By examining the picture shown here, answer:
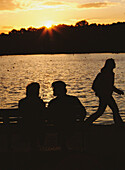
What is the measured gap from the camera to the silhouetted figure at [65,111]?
6746 millimetres

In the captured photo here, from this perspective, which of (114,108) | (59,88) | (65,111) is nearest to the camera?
(59,88)

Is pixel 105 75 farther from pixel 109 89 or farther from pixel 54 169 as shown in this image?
pixel 54 169

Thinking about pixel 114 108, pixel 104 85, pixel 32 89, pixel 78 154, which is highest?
pixel 32 89

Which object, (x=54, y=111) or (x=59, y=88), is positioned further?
(x=54, y=111)

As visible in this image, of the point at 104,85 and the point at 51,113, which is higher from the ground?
the point at 104,85

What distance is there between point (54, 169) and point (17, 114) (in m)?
1.72

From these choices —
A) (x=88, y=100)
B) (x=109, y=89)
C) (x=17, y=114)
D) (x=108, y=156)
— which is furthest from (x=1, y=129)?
(x=88, y=100)

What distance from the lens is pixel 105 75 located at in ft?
27.3

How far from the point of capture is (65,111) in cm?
Result: 682

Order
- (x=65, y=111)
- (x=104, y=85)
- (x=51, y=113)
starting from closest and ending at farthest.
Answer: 1. (x=65, y=111)
2. (x=51, y=113)
3. (x=104, y=85)

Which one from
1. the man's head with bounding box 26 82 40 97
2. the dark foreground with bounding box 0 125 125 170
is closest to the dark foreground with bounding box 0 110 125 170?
the dark foreground with bounding box 0 125 125 170

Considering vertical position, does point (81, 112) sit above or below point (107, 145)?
above

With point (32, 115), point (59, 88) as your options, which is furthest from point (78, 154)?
point (59, 88)

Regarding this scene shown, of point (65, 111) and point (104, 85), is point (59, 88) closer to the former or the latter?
point (65, 111)
